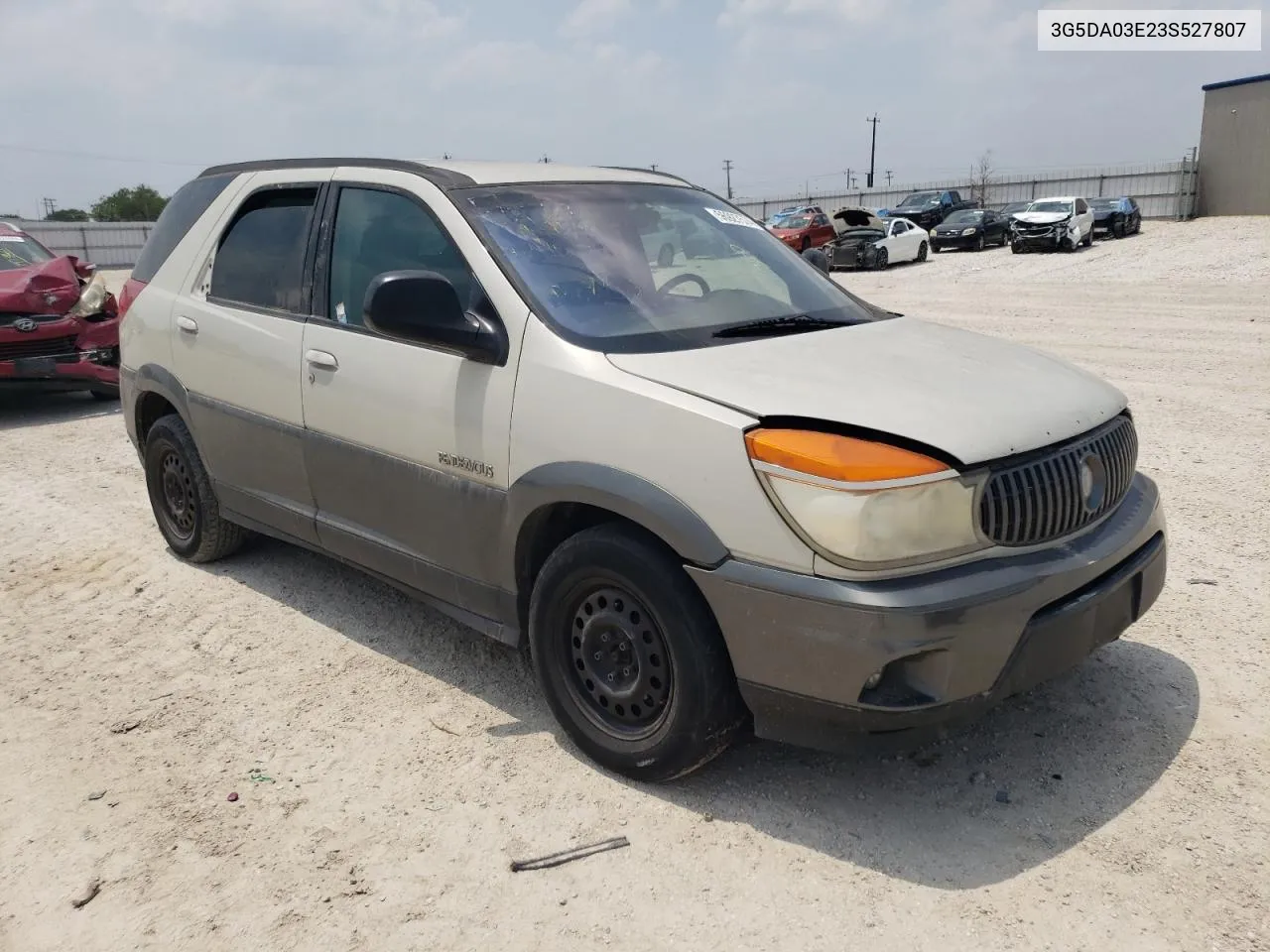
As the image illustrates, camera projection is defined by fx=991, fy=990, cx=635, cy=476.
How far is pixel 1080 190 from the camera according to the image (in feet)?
133

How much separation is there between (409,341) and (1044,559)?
2.25 metres

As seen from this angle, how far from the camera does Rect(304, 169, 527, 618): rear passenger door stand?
3381 millimetres

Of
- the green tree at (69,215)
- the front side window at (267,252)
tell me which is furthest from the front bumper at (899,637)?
the green tree at (69,215)

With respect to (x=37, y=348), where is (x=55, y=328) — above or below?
above

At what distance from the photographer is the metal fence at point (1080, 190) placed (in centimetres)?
3431

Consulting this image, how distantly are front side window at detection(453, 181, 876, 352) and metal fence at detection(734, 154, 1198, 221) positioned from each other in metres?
27.5

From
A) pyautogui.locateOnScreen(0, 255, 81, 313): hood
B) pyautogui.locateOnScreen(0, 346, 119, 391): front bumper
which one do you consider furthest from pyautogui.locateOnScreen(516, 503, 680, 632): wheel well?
pyautogui.locateOnScreen(0, 255, 81, 313): hood

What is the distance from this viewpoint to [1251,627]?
13.2ft

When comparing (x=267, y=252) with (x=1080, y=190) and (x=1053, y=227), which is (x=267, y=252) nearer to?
(x=1053, y=227)

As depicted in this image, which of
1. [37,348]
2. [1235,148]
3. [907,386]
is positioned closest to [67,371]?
[37,348]

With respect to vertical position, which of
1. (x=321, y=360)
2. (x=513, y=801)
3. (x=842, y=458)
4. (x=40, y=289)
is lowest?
(x=513, y=801)

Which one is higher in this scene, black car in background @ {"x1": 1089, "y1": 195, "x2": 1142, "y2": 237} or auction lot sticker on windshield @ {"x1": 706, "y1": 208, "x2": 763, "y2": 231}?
black car in background @ {"x1": 1089, "y1": 195, "x2": 1142, "y2": 237}

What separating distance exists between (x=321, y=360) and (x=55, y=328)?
660cm

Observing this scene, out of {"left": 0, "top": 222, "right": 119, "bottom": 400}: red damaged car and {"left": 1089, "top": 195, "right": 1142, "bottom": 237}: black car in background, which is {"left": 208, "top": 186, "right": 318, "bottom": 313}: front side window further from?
{"left": 1089, "top": 195, "right": 1142, "bottom": 237}: black car in background
